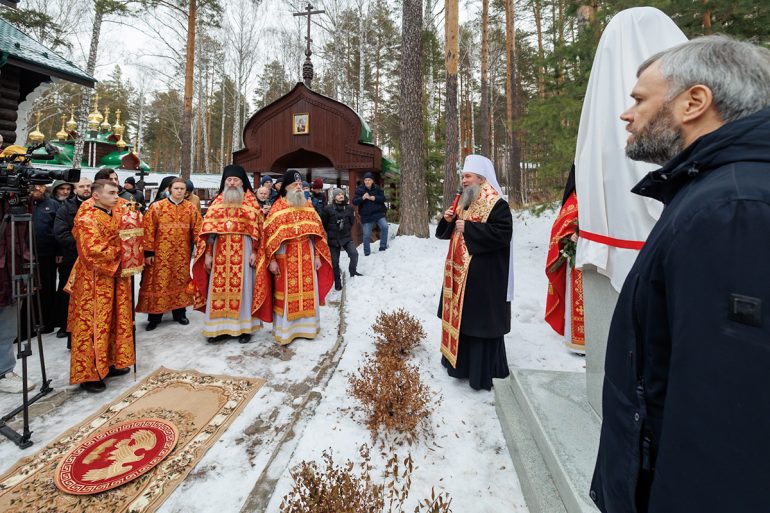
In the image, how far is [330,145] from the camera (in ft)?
40.1

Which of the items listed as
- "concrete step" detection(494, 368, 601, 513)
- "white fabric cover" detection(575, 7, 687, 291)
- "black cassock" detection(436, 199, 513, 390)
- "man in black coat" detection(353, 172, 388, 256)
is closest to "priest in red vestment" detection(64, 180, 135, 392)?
"black cassock" detection(436, 199, 513, 390)

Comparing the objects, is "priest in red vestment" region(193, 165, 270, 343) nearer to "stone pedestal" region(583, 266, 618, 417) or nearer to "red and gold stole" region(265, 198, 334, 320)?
"red and gold stole" region(265, 198, 334, 320)

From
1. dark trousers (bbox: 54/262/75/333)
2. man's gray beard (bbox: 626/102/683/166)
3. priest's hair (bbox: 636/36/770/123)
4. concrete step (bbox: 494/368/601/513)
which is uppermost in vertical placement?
priest's hair (bbox: 636/36/770/123)

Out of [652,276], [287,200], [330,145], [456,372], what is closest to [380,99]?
[330,145]

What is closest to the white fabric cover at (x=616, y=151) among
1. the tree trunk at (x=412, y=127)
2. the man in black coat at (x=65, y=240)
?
the man in black coat at (x=65, y=240)

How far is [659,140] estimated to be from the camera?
1.14 meters

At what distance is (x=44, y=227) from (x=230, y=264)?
7.88ft

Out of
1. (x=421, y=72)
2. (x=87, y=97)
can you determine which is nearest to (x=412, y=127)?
(x=421, y=72)

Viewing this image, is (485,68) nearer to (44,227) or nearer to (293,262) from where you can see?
(293,262)

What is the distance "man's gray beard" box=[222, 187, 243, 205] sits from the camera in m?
5.11

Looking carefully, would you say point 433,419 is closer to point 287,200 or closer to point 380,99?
point 287,200

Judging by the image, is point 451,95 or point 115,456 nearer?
point 115,456

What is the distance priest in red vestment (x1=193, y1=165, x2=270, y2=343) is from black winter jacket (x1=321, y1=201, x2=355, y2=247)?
252 cm

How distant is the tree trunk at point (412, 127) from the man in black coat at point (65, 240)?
6.83 meters
